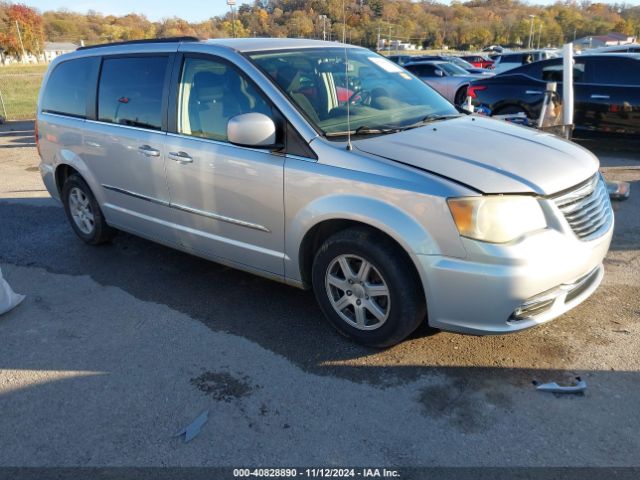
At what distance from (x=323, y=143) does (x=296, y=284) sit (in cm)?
99

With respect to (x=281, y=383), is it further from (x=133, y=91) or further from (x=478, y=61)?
(x=478, y=61)

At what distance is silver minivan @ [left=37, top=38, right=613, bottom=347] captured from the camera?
2824 millimetres

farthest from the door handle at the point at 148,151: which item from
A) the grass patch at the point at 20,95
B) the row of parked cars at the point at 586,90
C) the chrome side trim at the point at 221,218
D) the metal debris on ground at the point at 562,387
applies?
the grass patch at the point at 20,95

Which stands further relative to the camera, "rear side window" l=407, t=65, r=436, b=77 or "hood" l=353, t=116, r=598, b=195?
"rear side window" l=407, t=65, r=436, b=77

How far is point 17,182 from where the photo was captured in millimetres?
8555

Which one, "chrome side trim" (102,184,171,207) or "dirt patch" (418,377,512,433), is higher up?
"chrome side trim" (102,184,171,207)

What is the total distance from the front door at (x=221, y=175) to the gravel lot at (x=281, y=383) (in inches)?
20.3

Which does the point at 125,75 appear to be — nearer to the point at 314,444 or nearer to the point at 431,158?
the point at 431,158

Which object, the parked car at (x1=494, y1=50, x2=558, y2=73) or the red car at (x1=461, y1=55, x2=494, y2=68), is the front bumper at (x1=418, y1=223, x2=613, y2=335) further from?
the red car at (x1=461, y1=55, x2=494, y2=68)

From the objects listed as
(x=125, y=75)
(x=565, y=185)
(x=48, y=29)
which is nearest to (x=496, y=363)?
(x=565, y=185)

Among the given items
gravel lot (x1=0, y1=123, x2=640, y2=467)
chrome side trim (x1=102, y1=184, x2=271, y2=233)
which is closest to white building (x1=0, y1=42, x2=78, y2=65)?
chrome side trim (x1=102, y1=184, x2=271, y2=233)

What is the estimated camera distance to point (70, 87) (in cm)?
518

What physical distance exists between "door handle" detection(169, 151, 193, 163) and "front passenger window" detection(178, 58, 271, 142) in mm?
159

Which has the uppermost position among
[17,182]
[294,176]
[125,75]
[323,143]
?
[125,75]
